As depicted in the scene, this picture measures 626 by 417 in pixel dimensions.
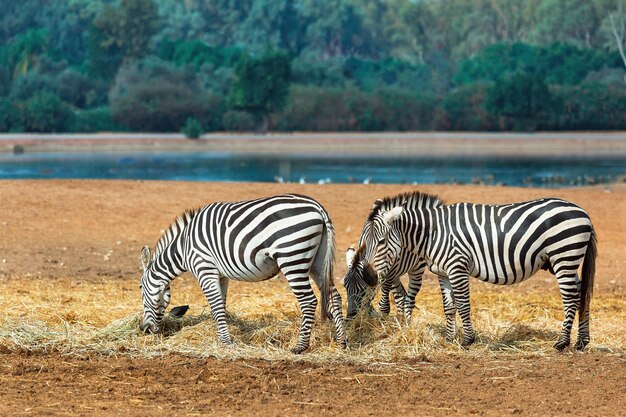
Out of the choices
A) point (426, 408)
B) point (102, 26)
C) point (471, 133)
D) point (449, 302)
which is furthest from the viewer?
point (102, 26)

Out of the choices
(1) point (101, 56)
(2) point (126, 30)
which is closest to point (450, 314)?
(1) point (101, 56)

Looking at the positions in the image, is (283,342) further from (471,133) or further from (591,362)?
(471,133)

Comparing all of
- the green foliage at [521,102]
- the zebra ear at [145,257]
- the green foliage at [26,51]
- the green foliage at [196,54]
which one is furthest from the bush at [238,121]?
the zebra ear at [145,257]

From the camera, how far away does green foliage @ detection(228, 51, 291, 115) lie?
6372 centimetres

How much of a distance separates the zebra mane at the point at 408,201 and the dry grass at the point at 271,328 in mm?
994

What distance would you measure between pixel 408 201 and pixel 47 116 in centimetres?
5523

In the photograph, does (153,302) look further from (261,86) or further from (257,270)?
(261,86)

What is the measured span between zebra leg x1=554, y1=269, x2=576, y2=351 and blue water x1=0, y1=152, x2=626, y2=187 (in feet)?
61.3

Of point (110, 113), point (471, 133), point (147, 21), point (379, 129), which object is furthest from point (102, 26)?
point (471, 133)

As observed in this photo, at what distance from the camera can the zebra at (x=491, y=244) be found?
31.0 feet

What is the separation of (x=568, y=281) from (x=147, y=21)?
80145mm

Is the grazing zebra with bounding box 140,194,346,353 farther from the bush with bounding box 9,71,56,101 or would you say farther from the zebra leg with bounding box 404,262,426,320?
the bush with bounding box 9,71,56,101

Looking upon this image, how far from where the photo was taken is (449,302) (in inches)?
385

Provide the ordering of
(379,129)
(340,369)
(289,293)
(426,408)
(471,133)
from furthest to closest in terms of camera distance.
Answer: (379,129)
(471,133)
(289,293)
(340,369)
(426,408)
